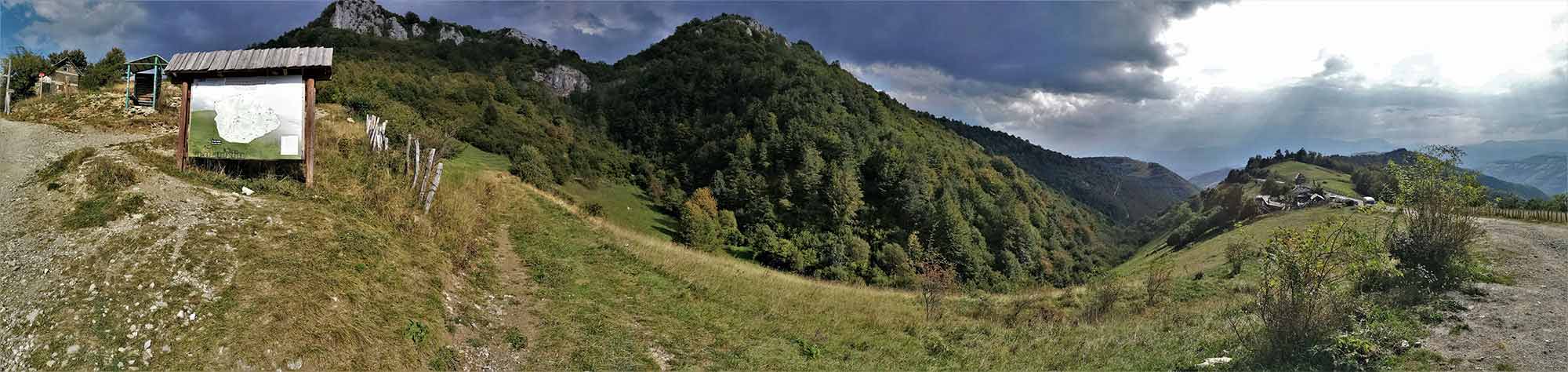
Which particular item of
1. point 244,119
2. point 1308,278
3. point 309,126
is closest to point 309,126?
point 309,126

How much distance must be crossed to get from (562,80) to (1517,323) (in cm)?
10048

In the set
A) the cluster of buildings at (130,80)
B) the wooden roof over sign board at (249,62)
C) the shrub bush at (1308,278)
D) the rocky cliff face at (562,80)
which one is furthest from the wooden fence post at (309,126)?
the rocky cliff face at (562,80)

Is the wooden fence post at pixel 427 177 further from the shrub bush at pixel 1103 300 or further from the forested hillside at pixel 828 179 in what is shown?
the forested hillside at pixel 828 179

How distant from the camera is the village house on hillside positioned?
71.6ft

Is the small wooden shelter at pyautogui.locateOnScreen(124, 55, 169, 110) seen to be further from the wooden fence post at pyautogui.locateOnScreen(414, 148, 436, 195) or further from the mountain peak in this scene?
the mountain peak

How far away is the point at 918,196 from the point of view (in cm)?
5941

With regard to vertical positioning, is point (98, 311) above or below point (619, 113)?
below

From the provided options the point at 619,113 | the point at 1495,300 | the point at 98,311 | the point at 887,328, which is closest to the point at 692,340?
the point at 887,328

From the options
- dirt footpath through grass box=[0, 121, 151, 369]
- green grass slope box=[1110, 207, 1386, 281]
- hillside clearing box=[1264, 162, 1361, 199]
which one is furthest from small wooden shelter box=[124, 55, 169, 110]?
hillside clearing box=[1264, 162, 1361, 199]

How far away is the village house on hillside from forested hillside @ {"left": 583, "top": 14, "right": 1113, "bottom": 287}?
3061cm

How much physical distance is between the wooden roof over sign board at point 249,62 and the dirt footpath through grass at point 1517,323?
21.5 meters

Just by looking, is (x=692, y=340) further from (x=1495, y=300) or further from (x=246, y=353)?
(x=1495, y=300)

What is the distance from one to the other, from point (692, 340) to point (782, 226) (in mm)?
44160

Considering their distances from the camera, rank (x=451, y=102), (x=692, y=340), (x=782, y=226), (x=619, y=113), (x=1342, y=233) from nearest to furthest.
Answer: (x=1342, y=233)
(x=692, y=340)
(x=451, y=102)
(x=782, y=226)
(x=619, y=113)
